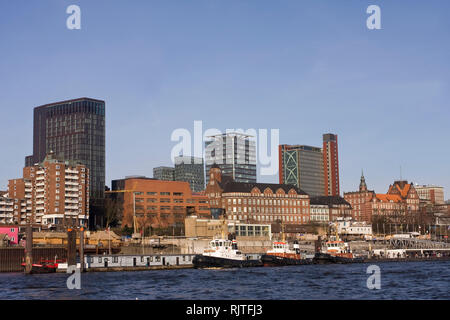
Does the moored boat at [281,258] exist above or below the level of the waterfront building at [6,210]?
below

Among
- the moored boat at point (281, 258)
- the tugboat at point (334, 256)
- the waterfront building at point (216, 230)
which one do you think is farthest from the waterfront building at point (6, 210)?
the tugboat at point (334, 256)

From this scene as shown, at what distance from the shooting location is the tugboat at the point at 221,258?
105 m

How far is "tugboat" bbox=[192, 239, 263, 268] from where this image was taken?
105 m

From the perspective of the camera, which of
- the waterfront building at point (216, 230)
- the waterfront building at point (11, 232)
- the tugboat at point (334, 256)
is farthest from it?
the waterfront building at point (216, 230)

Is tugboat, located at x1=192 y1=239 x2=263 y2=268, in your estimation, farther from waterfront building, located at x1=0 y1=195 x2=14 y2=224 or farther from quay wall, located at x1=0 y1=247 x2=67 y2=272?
waterfront building, located at x1=0 y1=195 x2=14 y2=224

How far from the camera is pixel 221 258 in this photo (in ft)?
348

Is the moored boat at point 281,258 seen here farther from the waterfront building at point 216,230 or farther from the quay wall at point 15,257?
the quay wall at point 15,257

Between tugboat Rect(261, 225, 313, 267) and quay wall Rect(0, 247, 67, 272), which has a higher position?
quay wall Rect(0, 247, 67, 272)

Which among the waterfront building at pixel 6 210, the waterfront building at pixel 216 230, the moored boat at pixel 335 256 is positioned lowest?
the moored boat at pixel 335 256

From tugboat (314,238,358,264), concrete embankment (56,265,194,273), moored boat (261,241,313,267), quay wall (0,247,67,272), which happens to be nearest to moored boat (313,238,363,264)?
tugboat (314,238,358,264)
